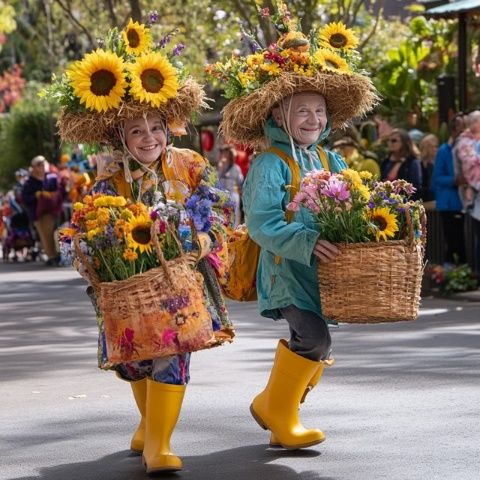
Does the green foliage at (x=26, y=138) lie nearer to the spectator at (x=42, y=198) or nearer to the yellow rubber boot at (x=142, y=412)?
the spectator at (x=42, y=198)

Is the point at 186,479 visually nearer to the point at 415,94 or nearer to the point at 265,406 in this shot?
the point at 265,406

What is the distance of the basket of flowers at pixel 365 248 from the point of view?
678cm

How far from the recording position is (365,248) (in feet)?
22.3

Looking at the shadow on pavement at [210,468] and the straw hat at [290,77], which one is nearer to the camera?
the shadow on pavement at [210,468]

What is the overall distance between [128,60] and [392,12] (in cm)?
3497

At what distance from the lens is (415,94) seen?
2466cm

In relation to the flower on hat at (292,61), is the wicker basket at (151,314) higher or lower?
lower

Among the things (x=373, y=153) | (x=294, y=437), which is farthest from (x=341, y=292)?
(x=373, y=153)

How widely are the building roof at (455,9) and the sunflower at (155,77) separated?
1171cm

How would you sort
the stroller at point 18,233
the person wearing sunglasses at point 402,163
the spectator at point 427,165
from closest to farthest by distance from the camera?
the person wearing sunglasses at point 402,163, the spectator at point 427,165, the stroller at point 18,233

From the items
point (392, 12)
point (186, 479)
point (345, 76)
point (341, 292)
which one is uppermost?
point (392, 12)

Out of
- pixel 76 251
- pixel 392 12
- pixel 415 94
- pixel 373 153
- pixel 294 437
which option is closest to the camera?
pixel 76 251

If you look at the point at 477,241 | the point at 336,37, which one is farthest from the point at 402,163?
the point at 336,37

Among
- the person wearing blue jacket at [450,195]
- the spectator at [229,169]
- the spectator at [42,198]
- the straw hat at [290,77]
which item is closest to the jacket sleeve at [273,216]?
the straw hat at [290,77]
